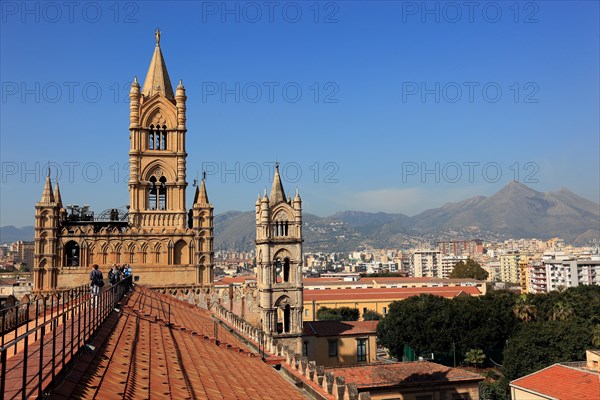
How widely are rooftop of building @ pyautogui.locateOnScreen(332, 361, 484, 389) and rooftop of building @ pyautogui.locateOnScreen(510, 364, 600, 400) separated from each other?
12.9 ft

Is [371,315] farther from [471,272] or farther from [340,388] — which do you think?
[340,388]

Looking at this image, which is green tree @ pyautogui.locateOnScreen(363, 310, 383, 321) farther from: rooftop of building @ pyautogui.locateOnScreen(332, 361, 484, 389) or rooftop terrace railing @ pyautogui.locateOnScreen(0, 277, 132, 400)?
rooftop terrace railing @ pyautogui.locateOnScreen(0, 277, 132, 400)

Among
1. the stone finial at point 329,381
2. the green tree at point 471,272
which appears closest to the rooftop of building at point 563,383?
Result: the stone finial at point 329,381

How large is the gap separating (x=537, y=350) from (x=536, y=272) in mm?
111902

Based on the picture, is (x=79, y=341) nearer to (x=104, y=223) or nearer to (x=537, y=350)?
(x=104, y=223)

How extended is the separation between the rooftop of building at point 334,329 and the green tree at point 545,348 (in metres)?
15.2

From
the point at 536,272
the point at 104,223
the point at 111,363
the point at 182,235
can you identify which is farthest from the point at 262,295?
the point at 536,272

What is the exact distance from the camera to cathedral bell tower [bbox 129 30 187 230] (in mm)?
42562

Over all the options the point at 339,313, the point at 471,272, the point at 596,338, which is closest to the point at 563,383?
the point at 596,338

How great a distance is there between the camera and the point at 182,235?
140ft

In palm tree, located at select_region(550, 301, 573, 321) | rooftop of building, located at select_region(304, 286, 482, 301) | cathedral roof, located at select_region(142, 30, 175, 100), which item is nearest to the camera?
cathedral roof, located at select_region(142, 30, 175, 100)

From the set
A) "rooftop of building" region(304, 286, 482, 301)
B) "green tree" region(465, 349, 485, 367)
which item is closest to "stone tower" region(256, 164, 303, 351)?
"green tree" region(465, 349, 485, 367)

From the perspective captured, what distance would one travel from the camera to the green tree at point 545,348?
151 ft

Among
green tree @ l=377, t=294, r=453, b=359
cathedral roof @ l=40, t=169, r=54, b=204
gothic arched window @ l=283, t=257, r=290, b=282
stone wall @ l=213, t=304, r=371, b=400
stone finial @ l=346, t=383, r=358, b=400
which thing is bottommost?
green tree @ l=377, t=294, r=453, b=359
